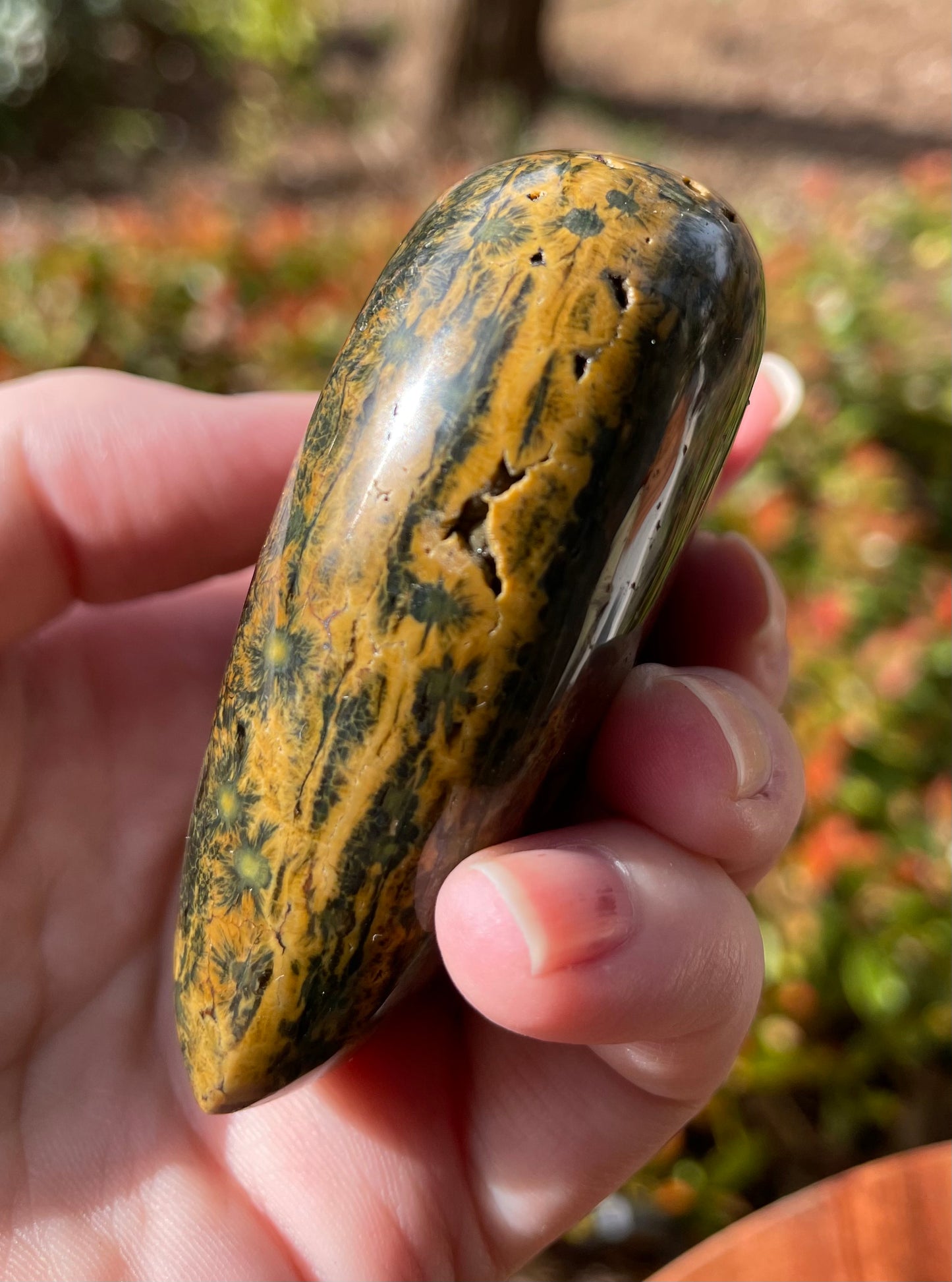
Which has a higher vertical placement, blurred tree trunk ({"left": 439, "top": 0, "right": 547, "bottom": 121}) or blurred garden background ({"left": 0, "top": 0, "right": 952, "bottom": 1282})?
blurred tree trunk ({"left": 439, "top": 0, "right": 547, "bottom": 121})

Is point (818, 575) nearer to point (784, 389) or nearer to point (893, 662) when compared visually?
point (893, 662)

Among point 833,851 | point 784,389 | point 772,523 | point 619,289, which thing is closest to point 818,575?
point 772,523

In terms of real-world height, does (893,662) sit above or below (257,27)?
below

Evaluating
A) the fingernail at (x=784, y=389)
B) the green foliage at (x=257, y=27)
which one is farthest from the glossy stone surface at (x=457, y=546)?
the green foliage at (x=257, y=27)

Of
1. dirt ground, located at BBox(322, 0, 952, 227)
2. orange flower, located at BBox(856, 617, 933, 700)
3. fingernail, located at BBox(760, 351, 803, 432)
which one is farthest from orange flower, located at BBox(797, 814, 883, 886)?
dirt ground, located at BBox(322, 0, 952, 227)

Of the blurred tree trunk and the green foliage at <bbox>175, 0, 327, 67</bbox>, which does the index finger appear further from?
the green foliage at <bbox>175, 0, 327, 67</bbox>

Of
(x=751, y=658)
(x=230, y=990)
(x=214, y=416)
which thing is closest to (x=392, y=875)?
(x=230, y=990)

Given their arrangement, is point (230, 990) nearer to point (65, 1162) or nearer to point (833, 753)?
point (65, 1162)
